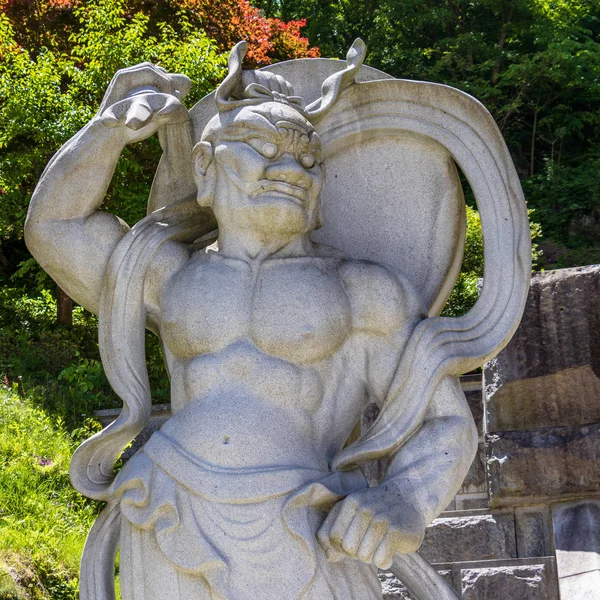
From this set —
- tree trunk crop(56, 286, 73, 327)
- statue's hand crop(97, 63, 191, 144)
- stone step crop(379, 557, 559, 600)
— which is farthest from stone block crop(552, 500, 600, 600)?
tree trunk crop(56, 286, 73, 327)

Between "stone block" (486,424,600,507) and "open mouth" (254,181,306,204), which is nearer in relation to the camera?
"open mouth" (254,181,306,204)

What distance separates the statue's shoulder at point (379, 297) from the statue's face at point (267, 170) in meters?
0.24

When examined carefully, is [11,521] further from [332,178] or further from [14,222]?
[14,222]

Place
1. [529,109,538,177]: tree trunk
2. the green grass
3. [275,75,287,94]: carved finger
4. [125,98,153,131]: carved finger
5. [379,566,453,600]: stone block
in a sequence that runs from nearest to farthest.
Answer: [125,98,153,131]: carved finger, [275,75,287,94]: carved finger, [379,566,453,600]: stone block, the green grass, [529,109,538,177]: tree trunk

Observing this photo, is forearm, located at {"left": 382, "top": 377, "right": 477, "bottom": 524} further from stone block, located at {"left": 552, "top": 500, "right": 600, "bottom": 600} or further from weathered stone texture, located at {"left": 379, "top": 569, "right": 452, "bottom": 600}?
weathered stone texture, located at {"left": 379, "top": 569, "right": 452, "bottom": 600}

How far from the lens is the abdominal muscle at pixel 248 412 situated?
12.0ft

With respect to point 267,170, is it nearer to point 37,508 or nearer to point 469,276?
point 37,508

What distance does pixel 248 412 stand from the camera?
3.72m

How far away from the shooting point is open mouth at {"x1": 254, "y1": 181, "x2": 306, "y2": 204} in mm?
3914

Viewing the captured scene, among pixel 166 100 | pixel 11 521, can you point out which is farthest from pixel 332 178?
pixel 11 521

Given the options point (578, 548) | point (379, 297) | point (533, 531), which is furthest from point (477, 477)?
point (379, 297)

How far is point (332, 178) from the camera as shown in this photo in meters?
4.46

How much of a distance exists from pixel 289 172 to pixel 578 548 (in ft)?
8.17

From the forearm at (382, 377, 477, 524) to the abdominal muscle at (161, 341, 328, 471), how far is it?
0.91ft
